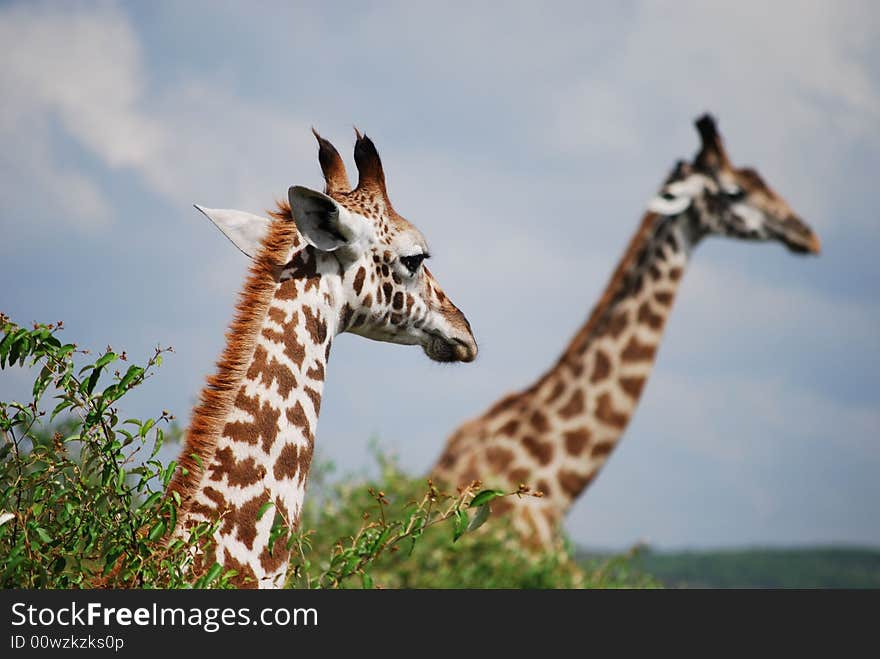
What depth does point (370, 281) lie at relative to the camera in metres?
4.89

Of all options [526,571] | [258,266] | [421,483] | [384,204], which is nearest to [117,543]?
[258,266]

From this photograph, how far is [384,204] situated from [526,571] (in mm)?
4536

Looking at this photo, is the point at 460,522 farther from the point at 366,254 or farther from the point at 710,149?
the point at 710,149

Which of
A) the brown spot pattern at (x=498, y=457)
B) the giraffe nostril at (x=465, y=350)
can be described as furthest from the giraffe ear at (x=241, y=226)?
the brown spot pattern at (x=498, y=457)

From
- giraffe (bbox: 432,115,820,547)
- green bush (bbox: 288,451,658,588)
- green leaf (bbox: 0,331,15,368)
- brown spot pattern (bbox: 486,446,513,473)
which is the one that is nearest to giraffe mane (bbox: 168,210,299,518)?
green leaf (bbox: 0,331,15,368)

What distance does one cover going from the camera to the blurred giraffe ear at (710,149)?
11390mm

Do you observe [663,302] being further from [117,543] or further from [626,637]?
[117,543]

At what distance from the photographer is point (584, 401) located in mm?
10344

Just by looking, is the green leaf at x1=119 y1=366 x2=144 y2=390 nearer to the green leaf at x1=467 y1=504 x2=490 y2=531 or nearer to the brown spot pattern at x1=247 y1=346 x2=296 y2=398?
the brown spot pattern at x1=247 y1=346 x2=296 y2=398

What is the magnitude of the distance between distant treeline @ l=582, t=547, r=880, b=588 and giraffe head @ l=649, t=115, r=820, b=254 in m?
15.0

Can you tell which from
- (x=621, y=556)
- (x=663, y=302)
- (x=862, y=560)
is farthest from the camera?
(x=862, y=560)

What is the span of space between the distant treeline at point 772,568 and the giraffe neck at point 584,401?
15690mm

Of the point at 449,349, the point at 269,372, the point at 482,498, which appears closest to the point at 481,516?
the point at 482,498

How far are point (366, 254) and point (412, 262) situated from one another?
26 centimetres
